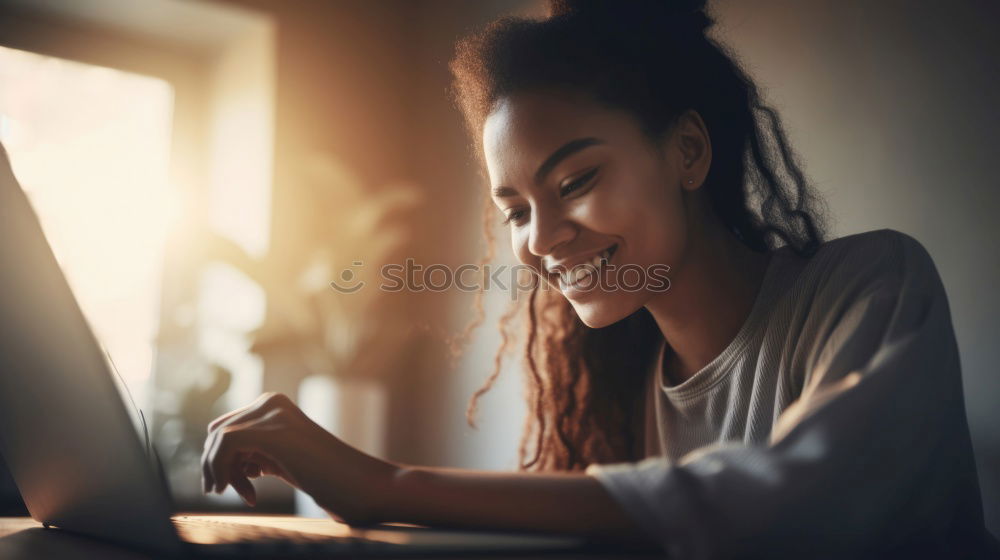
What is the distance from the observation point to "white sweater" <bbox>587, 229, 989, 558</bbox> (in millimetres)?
441

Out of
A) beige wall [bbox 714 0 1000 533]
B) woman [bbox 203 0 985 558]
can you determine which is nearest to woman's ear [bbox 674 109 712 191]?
woman [bbox 203 0 985 558]

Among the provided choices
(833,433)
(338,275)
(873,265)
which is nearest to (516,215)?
(873,265)

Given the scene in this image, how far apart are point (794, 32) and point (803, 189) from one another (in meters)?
0.38

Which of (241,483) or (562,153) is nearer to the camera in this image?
(241,483)

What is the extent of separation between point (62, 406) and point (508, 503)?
314 mm

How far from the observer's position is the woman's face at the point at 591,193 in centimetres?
85

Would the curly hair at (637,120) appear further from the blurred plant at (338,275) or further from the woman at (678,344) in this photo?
the blurred plant at (338,275)

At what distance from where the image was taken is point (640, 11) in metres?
0.97

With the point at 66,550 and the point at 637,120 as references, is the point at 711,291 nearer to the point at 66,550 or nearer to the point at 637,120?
the point at 637,120

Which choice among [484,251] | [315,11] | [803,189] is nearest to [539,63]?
[803,189]

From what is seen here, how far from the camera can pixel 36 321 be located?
0.50 meters

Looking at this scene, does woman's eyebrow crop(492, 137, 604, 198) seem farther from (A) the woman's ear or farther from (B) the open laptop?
(B) the open laptop

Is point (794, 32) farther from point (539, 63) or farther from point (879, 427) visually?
point (879, 427)

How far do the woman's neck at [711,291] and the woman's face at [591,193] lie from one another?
0.11ft
